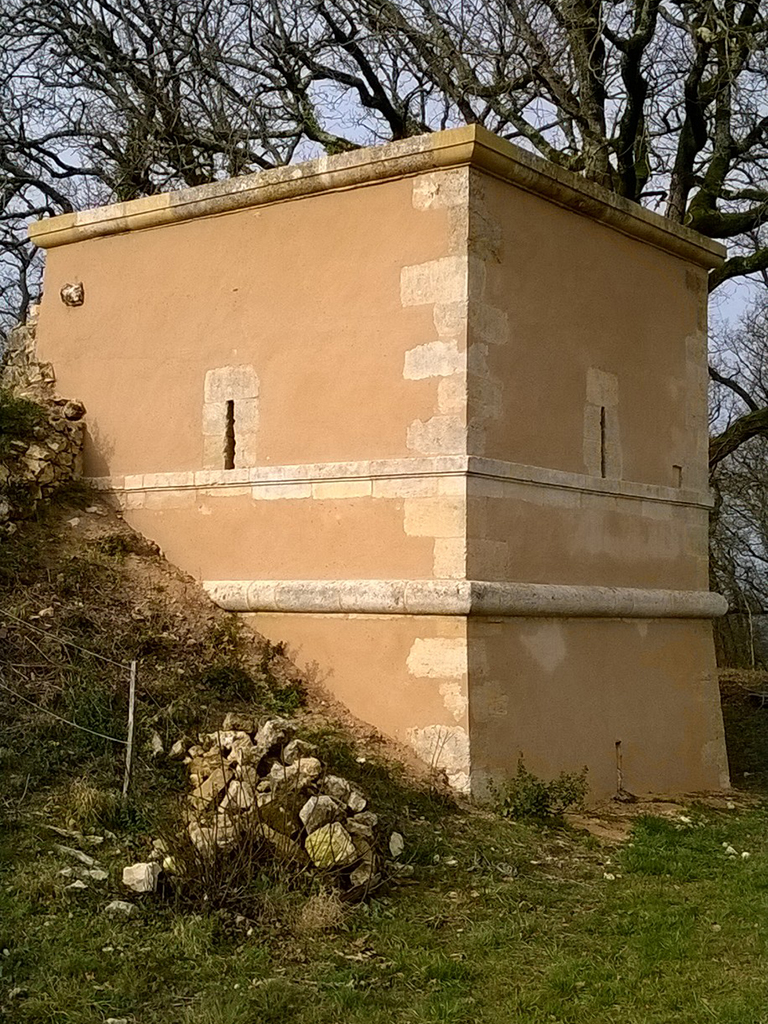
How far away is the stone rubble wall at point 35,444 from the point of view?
916cm

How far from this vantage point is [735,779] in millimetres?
10586

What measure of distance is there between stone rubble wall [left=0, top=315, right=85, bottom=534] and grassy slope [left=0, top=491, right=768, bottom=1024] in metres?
0.65

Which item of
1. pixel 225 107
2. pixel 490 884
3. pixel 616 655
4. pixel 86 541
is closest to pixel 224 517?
pixel 86 541

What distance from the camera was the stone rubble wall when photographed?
9.16 m

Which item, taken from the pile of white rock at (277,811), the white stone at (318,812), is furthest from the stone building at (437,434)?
the white stone at (318,812)

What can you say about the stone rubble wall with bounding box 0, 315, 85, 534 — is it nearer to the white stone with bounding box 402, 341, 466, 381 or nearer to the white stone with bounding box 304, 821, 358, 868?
the white stone with bounding box 402, 341, 466, 381

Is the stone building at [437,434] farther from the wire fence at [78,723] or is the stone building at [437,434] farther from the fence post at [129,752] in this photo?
the fence post at [129,752]

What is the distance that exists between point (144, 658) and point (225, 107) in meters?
9.27

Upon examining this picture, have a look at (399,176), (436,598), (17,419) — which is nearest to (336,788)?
(436,598)

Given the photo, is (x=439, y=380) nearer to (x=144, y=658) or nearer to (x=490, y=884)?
(x=144, y=658)

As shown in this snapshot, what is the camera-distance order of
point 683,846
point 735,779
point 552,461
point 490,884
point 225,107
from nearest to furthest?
point 490,884
point 683,846
point 552,461
point 735,779
point 225,107

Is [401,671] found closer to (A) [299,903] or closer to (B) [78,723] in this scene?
(B) [78,723]

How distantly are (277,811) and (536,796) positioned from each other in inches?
87.6

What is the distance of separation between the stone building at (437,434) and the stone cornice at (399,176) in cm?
2
